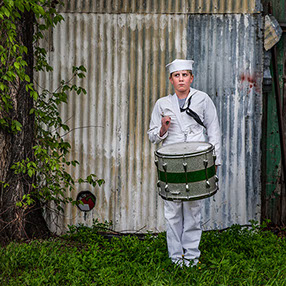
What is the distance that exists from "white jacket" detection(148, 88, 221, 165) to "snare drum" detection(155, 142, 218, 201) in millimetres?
476

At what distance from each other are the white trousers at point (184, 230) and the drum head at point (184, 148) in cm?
Result: 64

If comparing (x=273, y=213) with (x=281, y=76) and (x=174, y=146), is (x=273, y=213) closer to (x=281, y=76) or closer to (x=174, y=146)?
(x=281, y=76)

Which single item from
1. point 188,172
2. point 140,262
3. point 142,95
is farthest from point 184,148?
point 142,95

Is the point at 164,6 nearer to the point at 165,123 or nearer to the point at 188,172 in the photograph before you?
the point at 165,123

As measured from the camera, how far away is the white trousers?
4859 millimetres

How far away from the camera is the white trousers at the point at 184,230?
4859mm

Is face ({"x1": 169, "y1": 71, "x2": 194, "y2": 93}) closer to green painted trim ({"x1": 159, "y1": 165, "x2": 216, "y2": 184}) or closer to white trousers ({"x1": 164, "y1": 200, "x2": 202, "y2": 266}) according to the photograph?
green painted trim ({"x1": 159, "y1": 165, "x2": 216, "y2": 184})

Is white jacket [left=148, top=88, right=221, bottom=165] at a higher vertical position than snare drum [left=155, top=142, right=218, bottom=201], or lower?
higher

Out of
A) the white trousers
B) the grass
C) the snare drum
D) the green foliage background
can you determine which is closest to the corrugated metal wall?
the green foliage background

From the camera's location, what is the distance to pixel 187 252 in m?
4.89

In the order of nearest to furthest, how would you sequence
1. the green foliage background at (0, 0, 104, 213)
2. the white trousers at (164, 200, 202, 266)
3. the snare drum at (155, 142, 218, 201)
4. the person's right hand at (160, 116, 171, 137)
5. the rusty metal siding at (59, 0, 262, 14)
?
the snare drum at (155, 142, 218, 201), the person's right hand at (160, 116, 171, 137), the white trousers at (164, 200, 202, 266), the green foliage background at (0, 0, 104, 213), the rusty metal siding at (59, 0, 262, 14)

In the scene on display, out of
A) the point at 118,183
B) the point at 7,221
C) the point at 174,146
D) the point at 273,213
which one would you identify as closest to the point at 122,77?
the point at 118,183

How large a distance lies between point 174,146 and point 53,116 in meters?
2.22

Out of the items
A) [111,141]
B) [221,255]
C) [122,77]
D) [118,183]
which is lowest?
[221,255]
